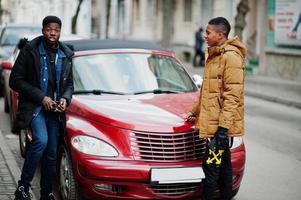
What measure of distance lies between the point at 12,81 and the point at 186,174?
6.00ft

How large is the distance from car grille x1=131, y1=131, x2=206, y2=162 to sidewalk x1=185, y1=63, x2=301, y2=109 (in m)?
9.65

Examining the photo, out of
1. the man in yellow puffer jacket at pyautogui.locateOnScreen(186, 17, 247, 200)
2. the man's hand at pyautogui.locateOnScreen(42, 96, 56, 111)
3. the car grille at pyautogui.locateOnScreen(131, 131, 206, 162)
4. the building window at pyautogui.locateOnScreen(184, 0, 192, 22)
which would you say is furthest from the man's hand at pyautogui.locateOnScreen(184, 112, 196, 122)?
the building window at pyautogui.locateOnScreen(184, 0, 192, 22)

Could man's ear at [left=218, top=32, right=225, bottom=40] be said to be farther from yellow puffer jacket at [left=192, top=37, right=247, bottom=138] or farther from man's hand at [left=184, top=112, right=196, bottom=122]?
man's hand at [left=184, top=112, right=196, bottom=122]

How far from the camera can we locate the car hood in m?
5.41

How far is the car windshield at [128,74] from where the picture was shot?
21.2 ft

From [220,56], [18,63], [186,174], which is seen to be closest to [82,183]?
[186,174]

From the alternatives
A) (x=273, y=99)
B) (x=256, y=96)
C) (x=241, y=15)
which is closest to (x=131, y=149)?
(x=273, y=99)

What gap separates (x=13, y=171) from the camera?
6.92m

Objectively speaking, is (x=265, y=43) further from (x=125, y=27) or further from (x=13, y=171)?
(x=125, y=27)

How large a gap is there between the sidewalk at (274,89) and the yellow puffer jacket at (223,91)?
32.0ft

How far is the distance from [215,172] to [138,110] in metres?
1.02

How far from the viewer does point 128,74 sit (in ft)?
21.8

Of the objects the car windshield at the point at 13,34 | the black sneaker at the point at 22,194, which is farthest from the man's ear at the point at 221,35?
the car windshield at the point at 13,34

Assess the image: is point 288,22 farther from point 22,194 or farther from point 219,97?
point 22,194
